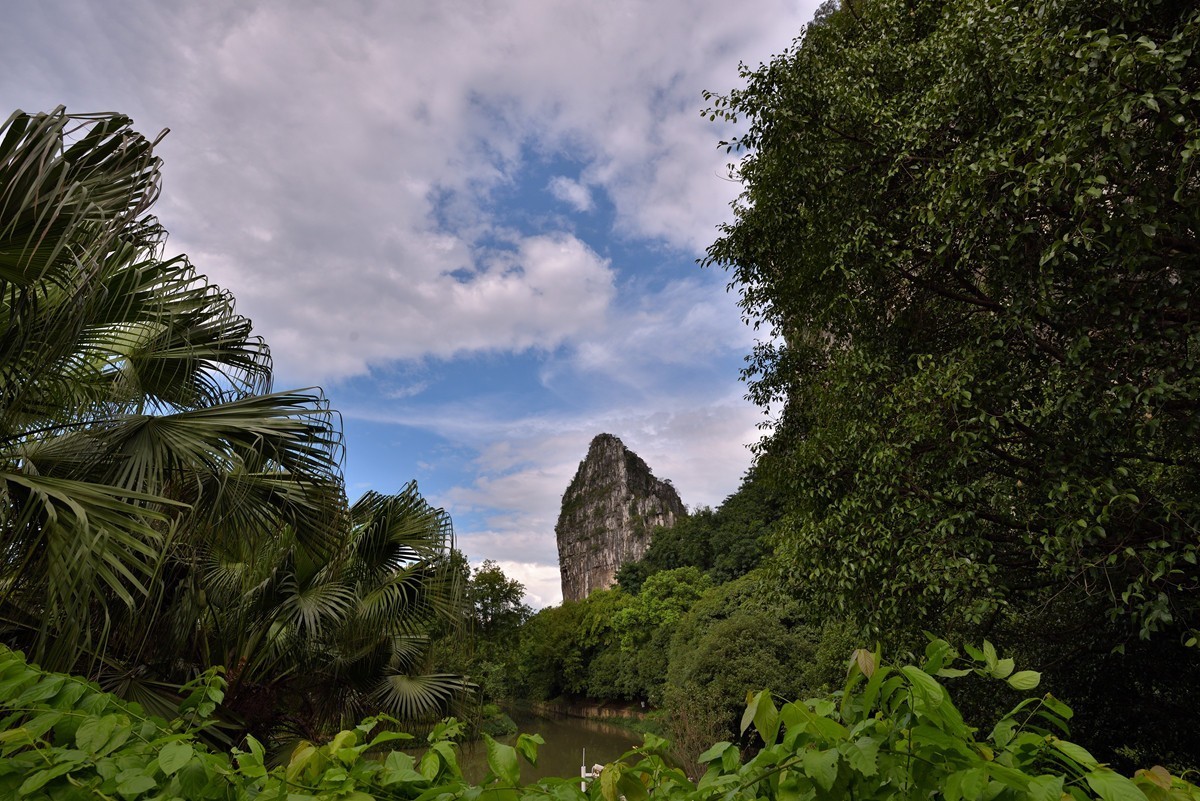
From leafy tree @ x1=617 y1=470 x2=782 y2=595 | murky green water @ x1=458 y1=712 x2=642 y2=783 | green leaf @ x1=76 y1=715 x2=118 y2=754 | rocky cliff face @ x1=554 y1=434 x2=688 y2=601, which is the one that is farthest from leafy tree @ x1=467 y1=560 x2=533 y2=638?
rocky cliff face @ x1=554 y1=434 x2=688 y2=601

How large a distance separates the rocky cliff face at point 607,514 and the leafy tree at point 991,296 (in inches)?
2418

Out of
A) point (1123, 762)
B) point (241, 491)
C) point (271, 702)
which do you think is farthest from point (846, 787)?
point (1123, 762)

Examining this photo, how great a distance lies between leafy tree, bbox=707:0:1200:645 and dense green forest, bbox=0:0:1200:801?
3 cm

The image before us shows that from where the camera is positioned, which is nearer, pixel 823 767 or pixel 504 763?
pixel 823 767

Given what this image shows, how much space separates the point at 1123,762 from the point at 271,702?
7661 mm

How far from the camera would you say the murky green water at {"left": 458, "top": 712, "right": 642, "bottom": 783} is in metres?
19.4

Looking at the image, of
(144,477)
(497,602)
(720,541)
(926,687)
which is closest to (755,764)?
(926,687)

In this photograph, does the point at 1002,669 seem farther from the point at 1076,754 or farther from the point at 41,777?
the point at 41,777

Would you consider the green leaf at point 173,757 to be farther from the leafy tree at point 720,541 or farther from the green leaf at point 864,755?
the leafy tree at point 720,541

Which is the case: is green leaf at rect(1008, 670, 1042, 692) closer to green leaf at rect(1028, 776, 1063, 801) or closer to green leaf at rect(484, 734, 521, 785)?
green leaf at rect(1028, 776, 1063, 801)

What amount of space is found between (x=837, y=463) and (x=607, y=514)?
220ft

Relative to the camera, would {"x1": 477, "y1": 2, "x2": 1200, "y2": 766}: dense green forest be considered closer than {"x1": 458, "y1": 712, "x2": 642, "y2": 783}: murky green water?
Yes

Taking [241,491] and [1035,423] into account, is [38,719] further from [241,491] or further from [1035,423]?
[1035,423]

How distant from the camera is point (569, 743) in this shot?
26.9 metres
